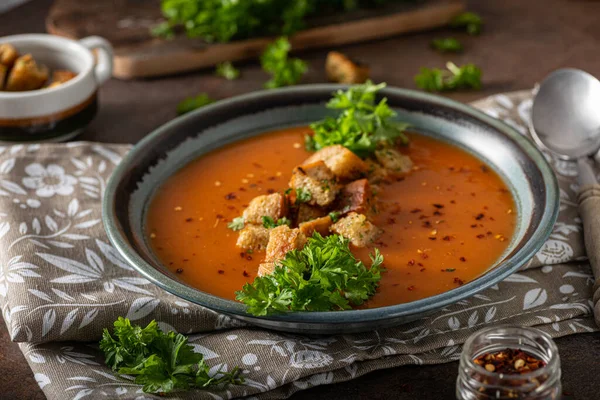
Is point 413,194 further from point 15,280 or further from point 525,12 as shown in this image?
point 525,12

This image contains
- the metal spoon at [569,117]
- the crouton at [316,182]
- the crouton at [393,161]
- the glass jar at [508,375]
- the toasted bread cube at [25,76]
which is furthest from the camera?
the toasted bread cube at [25,76]

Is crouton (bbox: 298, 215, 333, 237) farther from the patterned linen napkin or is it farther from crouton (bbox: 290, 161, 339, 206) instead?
the patterned linen napkin

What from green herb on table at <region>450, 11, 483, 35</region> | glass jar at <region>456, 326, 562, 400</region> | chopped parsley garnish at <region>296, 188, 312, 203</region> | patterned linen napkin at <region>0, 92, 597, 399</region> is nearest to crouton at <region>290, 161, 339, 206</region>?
chopped parsley garnish at <region>296, 188, 312, 203</region>

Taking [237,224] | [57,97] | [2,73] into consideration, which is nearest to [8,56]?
[2,73]

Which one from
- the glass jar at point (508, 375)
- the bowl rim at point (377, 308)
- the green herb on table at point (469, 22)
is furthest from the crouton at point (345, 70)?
the glass jar at point (508, 375)

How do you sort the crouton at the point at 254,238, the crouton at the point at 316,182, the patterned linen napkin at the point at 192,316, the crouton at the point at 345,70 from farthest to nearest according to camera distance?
the crouton at the point at 345,70 → the crouton at the point at 316,182 → the crouton at the point at 254,238 → the patterned linen napkin at the point at 192,316

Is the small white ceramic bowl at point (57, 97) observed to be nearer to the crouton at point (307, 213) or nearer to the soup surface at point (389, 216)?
the soup surface at point (389, 216)

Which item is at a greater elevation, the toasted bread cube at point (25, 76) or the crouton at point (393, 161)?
the toasted bread cube at point (25, 76)
